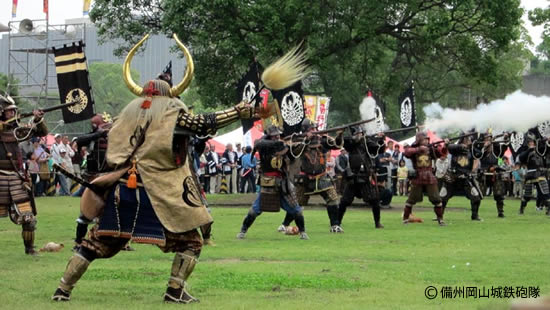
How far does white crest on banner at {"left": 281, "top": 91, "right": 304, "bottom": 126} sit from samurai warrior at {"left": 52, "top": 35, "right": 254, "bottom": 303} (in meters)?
14.7

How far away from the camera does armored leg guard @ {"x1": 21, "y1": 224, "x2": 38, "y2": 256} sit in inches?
507

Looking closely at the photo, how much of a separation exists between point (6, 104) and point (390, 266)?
18.4 ft

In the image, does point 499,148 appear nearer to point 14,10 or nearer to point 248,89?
point 248,89

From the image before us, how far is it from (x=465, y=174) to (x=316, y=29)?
989cm

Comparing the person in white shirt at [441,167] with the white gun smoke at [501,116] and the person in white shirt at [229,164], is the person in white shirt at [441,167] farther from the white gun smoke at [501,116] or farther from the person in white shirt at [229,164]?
the person in white shirt at [229,164]

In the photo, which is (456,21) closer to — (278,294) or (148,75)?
(278,294)

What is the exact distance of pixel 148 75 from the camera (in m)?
104

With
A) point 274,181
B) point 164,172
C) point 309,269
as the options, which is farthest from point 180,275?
point 274,181

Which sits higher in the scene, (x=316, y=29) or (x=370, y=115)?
(x=316, y=29)

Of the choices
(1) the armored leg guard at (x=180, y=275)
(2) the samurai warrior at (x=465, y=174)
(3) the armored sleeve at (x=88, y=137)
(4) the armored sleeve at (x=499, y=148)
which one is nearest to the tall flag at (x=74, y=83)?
(3) the armored sleeve at (x=88, y=137)

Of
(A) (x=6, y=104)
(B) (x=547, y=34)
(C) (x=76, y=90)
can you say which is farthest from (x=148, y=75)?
(A) (x=6, y=104)

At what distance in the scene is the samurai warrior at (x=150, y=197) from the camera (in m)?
→ 8.62

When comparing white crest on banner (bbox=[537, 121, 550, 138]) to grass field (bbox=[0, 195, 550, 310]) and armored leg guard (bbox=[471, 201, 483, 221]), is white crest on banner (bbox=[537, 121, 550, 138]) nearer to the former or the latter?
armored leg guard (bbox=[471, 201, 483, 221])

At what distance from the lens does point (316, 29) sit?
2944 centimetres
